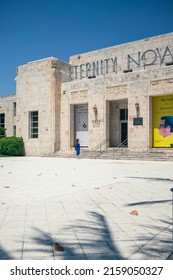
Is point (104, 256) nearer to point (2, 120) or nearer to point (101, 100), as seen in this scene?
point (101, 100)

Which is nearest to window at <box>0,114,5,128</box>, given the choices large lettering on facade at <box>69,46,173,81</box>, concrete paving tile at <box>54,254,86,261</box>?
large lettering on facade at <box>69,46,173,81</box>

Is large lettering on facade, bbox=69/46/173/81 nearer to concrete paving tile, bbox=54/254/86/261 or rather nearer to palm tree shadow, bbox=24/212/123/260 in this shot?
palm tree shadow, bbox=24/212/123/260

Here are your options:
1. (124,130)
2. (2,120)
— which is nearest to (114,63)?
(124,130)

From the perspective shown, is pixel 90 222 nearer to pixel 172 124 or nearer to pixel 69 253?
pixel 69 253

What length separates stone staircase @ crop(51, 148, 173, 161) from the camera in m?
18.5

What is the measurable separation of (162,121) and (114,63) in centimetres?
986

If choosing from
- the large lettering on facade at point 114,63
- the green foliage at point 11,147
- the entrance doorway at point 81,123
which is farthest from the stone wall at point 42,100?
the large lettering on facade at point 114,63

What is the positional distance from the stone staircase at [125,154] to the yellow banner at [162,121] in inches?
59.7

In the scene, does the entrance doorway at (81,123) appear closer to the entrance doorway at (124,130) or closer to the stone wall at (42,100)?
the stone wall at (42,100)

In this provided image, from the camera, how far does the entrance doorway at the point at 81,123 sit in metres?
25.7

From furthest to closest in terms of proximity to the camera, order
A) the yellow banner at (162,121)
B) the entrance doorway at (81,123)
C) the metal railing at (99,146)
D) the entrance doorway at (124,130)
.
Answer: the entrance doorway at (81,123), the entrance doorway at (124,130), the metal railing at (99,146), the yellow banner at (162,121)

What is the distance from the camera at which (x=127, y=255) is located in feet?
9.30
